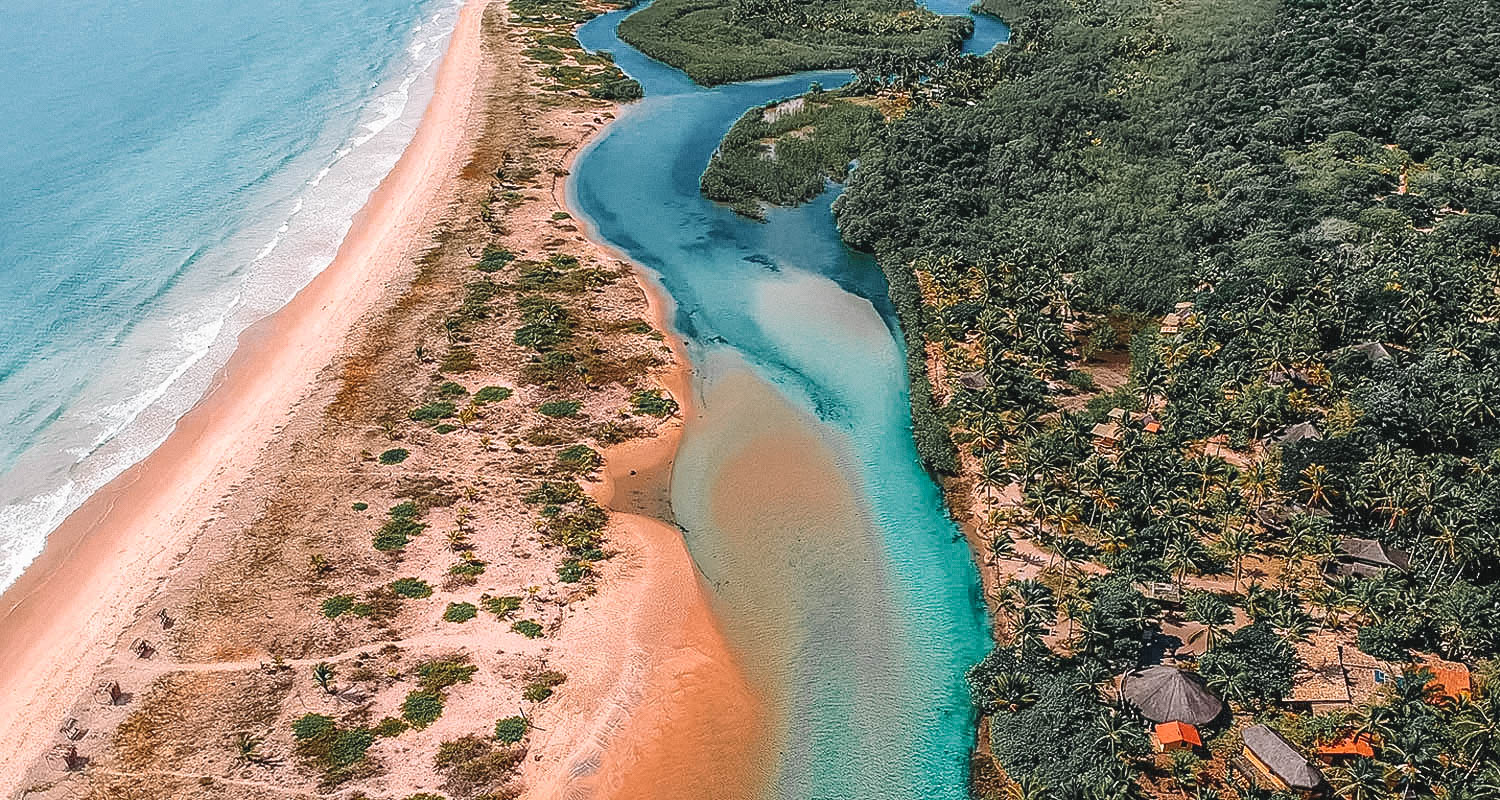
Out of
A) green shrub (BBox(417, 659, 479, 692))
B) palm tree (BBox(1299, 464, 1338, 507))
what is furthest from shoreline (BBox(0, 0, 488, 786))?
palm tree (BBox(1299, 464, 1338, 507))

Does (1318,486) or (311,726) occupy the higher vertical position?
(1318,486)

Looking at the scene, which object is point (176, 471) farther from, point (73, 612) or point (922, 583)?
point (922, 583)

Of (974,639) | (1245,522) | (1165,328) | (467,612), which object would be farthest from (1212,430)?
(467,612)

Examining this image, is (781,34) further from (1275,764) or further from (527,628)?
(1275,764)

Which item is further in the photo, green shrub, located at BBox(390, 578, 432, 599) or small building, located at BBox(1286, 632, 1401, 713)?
green shrub, located at BBox(390, 578, 432, 599)

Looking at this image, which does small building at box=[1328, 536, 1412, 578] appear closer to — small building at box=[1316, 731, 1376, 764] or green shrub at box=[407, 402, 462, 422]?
small building at box=[1316, 731, 1376, 764]

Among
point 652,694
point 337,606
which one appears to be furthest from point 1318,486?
point 337,606
